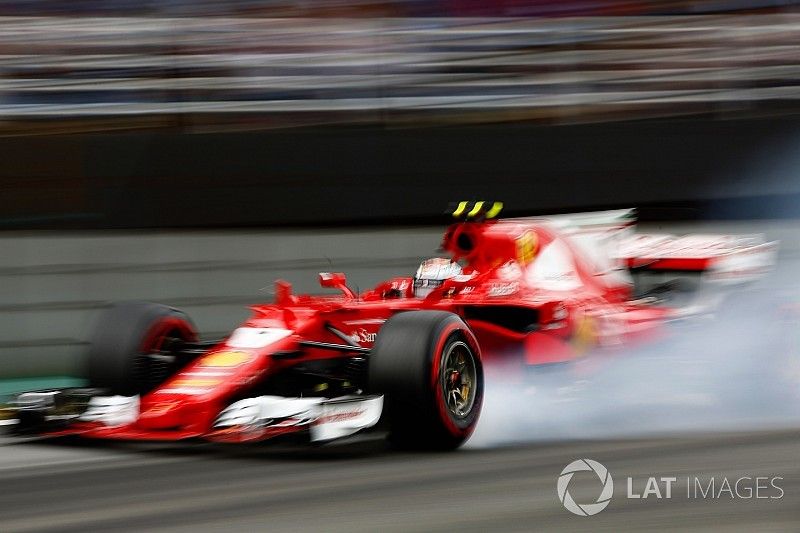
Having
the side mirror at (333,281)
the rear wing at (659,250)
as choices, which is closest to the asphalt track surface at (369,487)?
the side mirror at (333,281)

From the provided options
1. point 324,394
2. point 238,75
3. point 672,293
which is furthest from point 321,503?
point 238,75

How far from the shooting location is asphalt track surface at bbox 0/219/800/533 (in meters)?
4.85

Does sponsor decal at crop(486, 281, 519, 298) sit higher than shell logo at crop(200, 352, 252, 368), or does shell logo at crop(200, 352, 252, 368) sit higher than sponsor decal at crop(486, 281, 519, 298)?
sponsor decal at crop(486, 281, 519, 298)

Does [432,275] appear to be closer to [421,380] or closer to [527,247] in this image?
[527,247]

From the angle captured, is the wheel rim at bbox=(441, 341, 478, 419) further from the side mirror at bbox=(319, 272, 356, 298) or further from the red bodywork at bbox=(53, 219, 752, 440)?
the side mirror at bbox=(319, 272, 356, 298)

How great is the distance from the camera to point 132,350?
721 cm

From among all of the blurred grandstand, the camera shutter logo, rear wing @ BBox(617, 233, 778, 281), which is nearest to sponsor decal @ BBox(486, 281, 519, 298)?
rear wing @ BBox(617, 233, 778, 281)

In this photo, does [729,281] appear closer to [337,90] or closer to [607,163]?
[607,163]

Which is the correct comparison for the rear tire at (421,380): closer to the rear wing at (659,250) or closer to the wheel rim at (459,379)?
the wheel rim at (459,379)

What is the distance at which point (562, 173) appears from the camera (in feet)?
35.6

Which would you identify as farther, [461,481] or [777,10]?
[777,10]

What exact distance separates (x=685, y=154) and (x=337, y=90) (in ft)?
10.3

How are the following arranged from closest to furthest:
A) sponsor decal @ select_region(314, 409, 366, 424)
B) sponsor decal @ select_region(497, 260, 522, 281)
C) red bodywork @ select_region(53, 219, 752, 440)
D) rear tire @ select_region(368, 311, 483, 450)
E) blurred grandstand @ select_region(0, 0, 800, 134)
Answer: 1. sponsor decal @ select_region(314, 409, 366, 424)
2. rear tire @ select_region(368, 311, 483, 450)
3. red bodywork @ select_region(53, 219, 752, 440)
4. sponsor decal @ select_region(497, 260, 522, 281)
5. blurred grandstand @ select_region(0, 0, 800, 134)

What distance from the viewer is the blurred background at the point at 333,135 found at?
980cm
